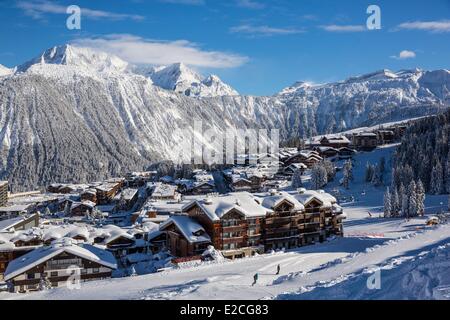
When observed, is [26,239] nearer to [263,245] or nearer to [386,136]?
[263,245]

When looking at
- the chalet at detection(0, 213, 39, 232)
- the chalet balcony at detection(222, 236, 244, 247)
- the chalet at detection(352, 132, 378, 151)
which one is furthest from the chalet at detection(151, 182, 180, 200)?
the chalet at detection(352, 132, 378, 151)

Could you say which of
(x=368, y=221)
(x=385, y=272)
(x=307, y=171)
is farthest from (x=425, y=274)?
(x=307, y=171)

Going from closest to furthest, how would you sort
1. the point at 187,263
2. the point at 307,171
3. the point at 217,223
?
the point at 187,263, the point at 217,223, the point at 307,171

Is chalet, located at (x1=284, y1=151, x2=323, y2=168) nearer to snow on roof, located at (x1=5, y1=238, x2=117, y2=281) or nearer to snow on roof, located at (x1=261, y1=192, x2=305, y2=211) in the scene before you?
snow on roof, located at (x1=261, y1=192, x2=305, y2=211)

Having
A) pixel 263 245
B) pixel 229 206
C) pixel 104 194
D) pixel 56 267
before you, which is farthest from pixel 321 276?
pixel 104 194
